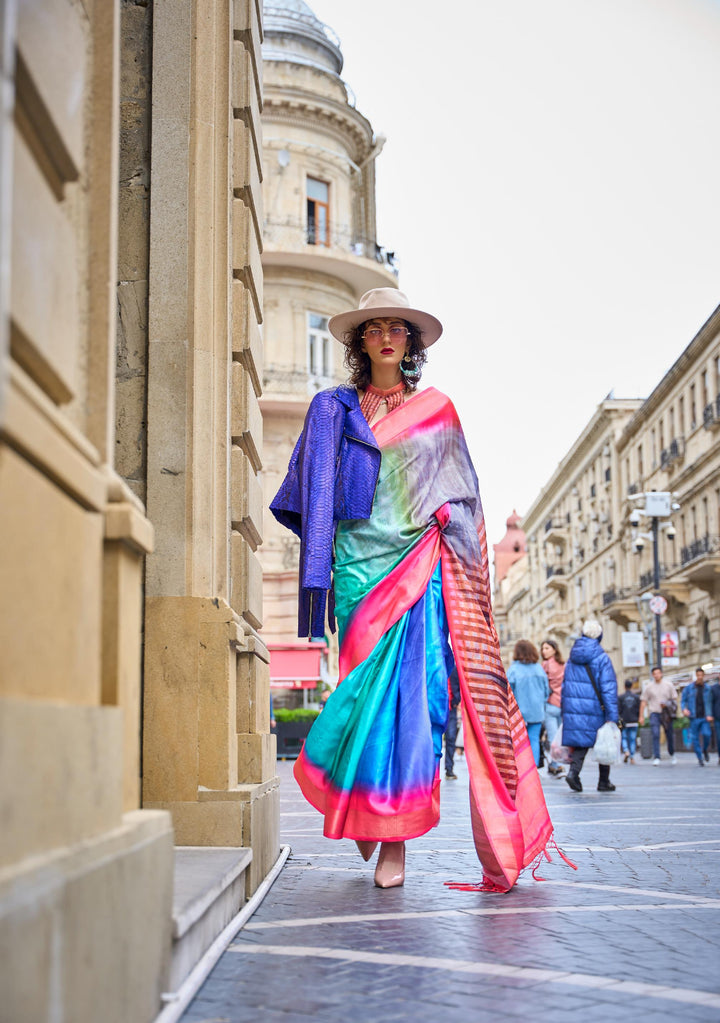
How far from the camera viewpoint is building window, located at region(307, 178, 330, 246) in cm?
3878

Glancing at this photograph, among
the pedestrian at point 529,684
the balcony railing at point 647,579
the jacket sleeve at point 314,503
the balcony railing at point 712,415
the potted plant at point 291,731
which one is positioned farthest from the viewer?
the balcony railing at point 647,579

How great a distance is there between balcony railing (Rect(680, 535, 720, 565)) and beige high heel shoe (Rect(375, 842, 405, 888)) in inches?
1666

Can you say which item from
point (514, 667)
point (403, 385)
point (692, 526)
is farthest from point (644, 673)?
point (403, 385)

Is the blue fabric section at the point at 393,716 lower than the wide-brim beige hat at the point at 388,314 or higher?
lower

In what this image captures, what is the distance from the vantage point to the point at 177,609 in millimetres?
5402

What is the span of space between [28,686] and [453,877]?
4.04m

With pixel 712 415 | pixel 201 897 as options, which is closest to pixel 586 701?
pixel 201 897

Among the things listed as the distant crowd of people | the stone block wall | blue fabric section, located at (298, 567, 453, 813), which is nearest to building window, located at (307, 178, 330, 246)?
the distant crowd of people

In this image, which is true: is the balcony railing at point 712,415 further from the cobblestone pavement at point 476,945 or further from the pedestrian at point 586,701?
the cobblestone pavement at point 476,945

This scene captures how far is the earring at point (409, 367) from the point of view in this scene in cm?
680

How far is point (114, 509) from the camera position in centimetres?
309

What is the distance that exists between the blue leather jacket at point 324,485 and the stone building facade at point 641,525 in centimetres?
3158

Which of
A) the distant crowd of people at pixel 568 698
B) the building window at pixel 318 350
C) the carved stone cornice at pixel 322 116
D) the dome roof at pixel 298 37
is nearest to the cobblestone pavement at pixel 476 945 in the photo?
the distant crowd of people at pixel 568 698

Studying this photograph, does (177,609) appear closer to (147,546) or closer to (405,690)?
(405,690)
